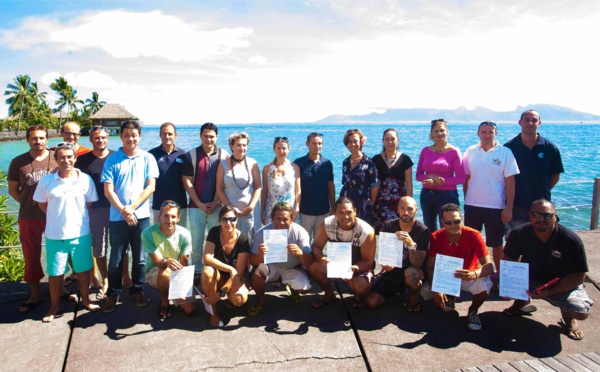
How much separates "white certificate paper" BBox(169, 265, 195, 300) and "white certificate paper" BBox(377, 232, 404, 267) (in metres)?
2.13

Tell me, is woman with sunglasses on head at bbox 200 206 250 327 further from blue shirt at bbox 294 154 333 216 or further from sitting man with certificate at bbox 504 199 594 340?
sitting man with certificate at bbox 504 199 594 340

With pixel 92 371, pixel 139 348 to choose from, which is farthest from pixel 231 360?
pixel 92 371

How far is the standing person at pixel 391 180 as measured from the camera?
205 inches

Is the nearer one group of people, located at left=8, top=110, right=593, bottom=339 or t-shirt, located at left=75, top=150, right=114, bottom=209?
group of people, located at left=8, top=110, right=593, bottom=339

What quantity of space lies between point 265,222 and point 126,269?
6.35ft

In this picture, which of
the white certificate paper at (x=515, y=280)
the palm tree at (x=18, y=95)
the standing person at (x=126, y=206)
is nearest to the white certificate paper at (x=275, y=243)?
the standing person at (x=126, y=206)

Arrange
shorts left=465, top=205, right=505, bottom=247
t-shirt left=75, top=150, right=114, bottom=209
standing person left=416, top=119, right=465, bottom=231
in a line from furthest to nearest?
standing person left=416, top=119, right=465, bottom=231 → shorts left=465, top=205, right=505, bottom=247 → t-shirt left=75, top=150, right=114, bottom=209

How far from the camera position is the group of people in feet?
13.7

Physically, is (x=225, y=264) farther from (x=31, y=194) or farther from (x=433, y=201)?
(x=433, y=201)

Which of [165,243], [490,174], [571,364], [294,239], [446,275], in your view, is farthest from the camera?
[490,174]

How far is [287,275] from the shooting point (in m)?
4.69

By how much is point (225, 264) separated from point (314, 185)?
5.55 feet

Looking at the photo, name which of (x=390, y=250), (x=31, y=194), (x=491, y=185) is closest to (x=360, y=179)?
(x=390, y=250)

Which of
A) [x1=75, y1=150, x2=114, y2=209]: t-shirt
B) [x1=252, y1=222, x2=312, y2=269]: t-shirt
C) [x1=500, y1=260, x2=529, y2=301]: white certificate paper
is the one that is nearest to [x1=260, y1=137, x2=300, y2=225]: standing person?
[x1=252, y1=222, x2=312, y2=269]: t-shirt
